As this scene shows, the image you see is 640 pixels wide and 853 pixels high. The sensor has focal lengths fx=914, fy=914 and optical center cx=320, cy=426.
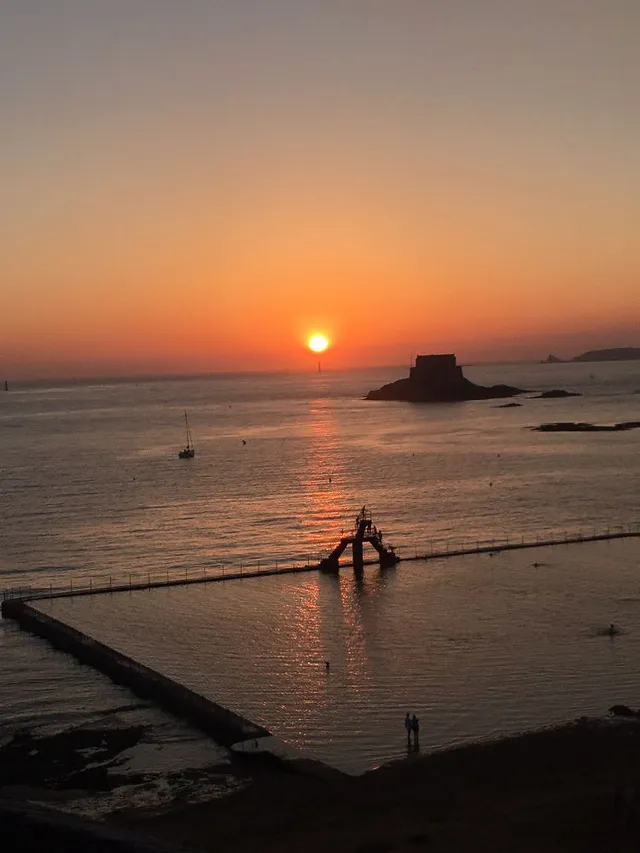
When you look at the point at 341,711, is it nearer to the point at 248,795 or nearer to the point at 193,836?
the point at 248,795

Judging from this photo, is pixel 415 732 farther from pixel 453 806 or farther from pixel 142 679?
pixel 142 679

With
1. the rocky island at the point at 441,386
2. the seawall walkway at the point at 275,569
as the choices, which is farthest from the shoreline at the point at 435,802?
the rocky island at the point at 441,386

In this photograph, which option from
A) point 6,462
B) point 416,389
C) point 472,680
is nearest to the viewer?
point 472,680

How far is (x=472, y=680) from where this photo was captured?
942 inches

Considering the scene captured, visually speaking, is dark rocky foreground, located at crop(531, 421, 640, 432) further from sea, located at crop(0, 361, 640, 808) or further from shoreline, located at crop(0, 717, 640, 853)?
shoreline, located at crop(0, 717, 640, 853)

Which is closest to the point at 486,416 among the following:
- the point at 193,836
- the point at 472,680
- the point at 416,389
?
the point at 416,389

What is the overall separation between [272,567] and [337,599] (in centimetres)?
575

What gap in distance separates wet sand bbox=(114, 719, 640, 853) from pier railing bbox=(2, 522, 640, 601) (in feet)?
58.7

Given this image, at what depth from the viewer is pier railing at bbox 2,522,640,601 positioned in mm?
35125

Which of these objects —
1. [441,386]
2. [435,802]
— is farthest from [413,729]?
[441,386]

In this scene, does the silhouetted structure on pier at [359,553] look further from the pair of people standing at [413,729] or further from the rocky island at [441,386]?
the rocky island at [441,386]

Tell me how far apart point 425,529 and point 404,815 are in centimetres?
3174

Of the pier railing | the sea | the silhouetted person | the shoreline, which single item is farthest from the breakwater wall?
the pier railing

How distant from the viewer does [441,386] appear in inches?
7338
